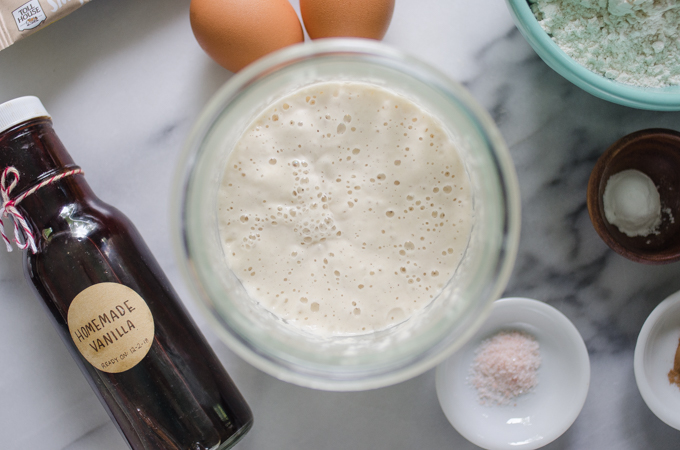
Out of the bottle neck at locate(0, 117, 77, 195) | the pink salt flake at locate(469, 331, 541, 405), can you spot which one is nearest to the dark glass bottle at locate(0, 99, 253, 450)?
the bottle neck at locate(0, 117, 77, 195)

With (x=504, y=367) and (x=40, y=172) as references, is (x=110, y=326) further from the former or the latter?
(x=504, y=367)

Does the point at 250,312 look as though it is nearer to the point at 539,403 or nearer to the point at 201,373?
the point at 201,373

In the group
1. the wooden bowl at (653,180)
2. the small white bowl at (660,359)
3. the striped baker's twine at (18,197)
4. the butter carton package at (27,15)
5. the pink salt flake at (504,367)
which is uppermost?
A: the butter carton package at (27,15)

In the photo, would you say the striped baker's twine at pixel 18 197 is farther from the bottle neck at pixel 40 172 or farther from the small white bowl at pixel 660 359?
the small white bowl at pixel 660 359

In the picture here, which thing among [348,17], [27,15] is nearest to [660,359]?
[348,17]

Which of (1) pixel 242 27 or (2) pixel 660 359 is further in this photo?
(2) pixel 660 359

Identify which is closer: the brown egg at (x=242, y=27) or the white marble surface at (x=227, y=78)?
the brown egg at (x=242, y=27)

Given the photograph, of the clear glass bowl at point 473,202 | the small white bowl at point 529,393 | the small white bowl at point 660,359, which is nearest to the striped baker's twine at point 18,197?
the clear glass bowl at point 473,202
